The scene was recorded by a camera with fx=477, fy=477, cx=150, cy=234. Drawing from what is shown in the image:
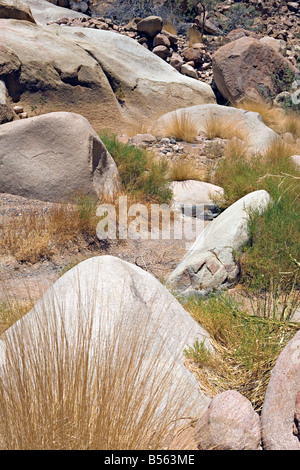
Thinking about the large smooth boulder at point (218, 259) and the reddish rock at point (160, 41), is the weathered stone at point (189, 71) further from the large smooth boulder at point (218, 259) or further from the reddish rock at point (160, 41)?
the large smooth boulder at point (218, 259)

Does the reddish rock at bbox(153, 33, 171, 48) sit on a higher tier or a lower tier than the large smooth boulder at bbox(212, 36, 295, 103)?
higher


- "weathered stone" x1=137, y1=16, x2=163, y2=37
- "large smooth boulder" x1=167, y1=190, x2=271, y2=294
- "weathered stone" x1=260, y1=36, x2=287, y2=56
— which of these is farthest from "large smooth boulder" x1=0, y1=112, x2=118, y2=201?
"weathered stone" x1=260, y1=36, x2=287, y2=56

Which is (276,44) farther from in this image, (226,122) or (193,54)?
(226,122)

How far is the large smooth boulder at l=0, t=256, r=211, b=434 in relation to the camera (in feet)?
6.38

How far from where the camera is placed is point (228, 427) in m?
2.17

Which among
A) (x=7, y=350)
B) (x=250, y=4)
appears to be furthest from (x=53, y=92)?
(x=250, y=4)

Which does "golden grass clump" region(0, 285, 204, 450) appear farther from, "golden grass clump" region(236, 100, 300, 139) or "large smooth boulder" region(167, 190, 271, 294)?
"golden grass clump" region(236, 100, 300, 139)

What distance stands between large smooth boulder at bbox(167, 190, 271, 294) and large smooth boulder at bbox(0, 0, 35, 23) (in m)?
8.01

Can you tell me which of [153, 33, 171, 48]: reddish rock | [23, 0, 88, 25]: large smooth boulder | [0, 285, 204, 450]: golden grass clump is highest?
[23, 0, 88, 25]: large smooth boulder

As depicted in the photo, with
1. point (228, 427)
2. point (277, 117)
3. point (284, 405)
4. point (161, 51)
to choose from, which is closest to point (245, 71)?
point (277, 117)

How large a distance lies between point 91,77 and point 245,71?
455 cm
